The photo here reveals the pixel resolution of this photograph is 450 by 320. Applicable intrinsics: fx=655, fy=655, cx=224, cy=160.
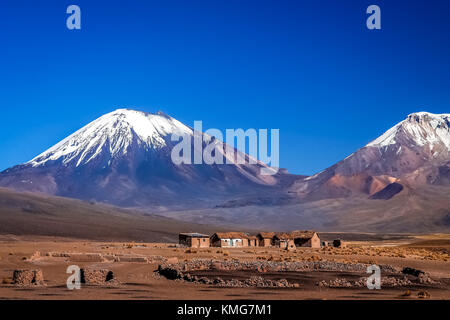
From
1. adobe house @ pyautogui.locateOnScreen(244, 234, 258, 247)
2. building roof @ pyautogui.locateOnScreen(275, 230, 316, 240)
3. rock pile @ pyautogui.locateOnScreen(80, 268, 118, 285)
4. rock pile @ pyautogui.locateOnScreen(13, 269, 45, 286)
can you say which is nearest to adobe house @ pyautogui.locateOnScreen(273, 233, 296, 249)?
building roof @ pyautogui.locateOnScreen(275, 230, 316, 240)

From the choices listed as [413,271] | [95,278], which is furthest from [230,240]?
[95,278]

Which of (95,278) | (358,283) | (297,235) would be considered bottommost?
(358,283)

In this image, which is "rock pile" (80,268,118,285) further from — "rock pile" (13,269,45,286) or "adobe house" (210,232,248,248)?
"adobe house" (210,232,248,248)

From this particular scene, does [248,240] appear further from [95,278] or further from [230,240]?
[95,278]

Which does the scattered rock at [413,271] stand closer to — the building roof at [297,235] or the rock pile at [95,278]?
the rock pile at [95,278]

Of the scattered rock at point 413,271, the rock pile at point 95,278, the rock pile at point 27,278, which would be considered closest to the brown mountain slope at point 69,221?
the scattered rock at point 413,271
